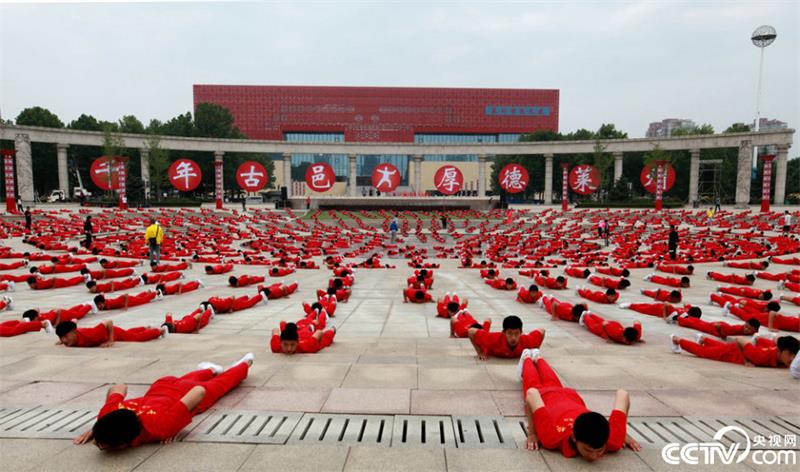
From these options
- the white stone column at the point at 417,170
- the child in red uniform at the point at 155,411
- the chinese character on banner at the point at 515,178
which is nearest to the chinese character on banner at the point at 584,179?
the chinese character on banner at the point at 515,178

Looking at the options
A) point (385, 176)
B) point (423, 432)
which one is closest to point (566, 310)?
point (423, 432)

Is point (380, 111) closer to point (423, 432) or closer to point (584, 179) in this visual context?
point (584, 179)

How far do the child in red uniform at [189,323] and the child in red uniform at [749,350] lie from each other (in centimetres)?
787

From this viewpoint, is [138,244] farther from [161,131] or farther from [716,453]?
[161,131]

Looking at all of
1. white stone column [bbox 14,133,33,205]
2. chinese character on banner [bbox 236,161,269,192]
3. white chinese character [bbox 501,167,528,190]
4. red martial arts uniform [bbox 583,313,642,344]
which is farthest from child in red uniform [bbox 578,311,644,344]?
white stone column [bbox 14,133,33,205]

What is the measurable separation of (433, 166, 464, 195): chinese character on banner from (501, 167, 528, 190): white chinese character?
3.58m

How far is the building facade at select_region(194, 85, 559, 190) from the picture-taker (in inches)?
3206

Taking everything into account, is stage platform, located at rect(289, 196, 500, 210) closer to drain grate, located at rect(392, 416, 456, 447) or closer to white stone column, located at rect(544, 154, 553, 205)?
white stone column, located at rect(544, 154, 553, 205)

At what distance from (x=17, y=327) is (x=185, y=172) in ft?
88.2

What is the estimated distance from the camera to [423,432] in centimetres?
358

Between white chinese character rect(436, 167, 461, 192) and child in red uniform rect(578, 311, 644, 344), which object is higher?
white chinese character rect(436, 167, 461, 192)

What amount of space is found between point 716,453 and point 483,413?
1.74 metres

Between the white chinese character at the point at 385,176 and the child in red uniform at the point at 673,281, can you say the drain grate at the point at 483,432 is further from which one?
the white chinese character at the point at 385,176

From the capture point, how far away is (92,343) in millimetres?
6309
